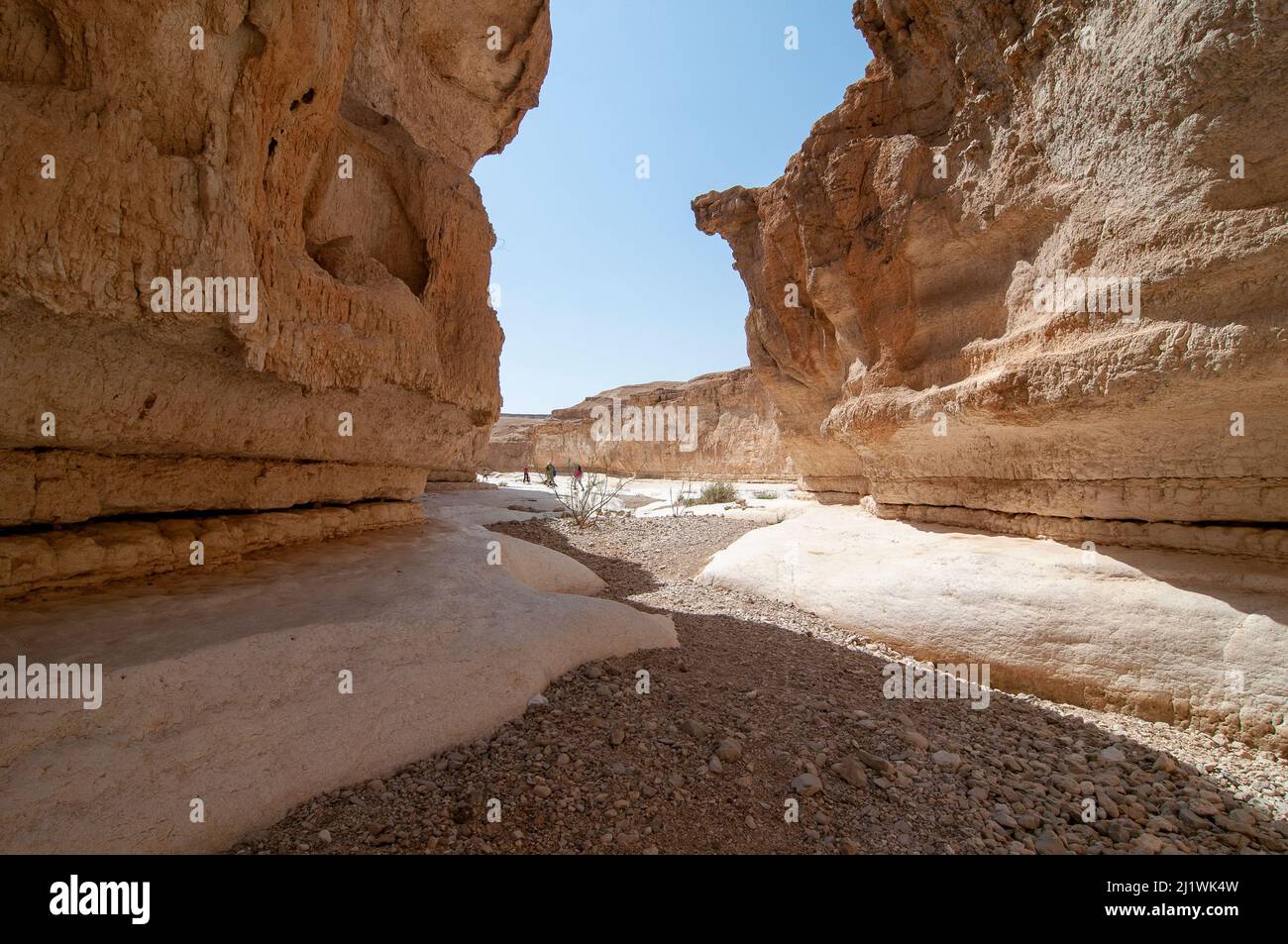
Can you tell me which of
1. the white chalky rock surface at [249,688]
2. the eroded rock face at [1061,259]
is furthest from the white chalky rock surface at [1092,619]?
the white chalky rock surface at [249,688]

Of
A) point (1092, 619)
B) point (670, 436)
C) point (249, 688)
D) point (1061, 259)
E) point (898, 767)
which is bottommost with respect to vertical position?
point (898, 767)

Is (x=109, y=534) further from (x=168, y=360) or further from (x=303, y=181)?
(x=303, y=181)

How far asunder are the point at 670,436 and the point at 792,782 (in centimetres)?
2450

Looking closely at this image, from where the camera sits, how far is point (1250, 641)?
3.07 meters

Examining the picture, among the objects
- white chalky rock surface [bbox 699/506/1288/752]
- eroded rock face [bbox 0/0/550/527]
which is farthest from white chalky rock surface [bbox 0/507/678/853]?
white chalky rock surface [bbox 699/506/1288/752]

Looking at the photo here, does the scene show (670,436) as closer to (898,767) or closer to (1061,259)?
(1061,259)

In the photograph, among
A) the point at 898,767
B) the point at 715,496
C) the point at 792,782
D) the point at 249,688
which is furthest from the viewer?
the point at 715,496

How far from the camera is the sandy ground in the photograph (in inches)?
81.3

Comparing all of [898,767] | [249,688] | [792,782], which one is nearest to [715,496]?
[898,767]

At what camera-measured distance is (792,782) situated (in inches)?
95.7

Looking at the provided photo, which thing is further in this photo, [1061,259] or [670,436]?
[670,436]

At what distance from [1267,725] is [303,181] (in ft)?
20.7

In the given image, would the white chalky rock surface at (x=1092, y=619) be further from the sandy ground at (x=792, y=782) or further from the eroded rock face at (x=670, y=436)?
the eroded rock face at (x=670, y=436)

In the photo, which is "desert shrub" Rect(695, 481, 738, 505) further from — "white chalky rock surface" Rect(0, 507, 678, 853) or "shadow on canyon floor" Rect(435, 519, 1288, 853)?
"white chalky rock surface" Rect(0, 507, 678, 853)
